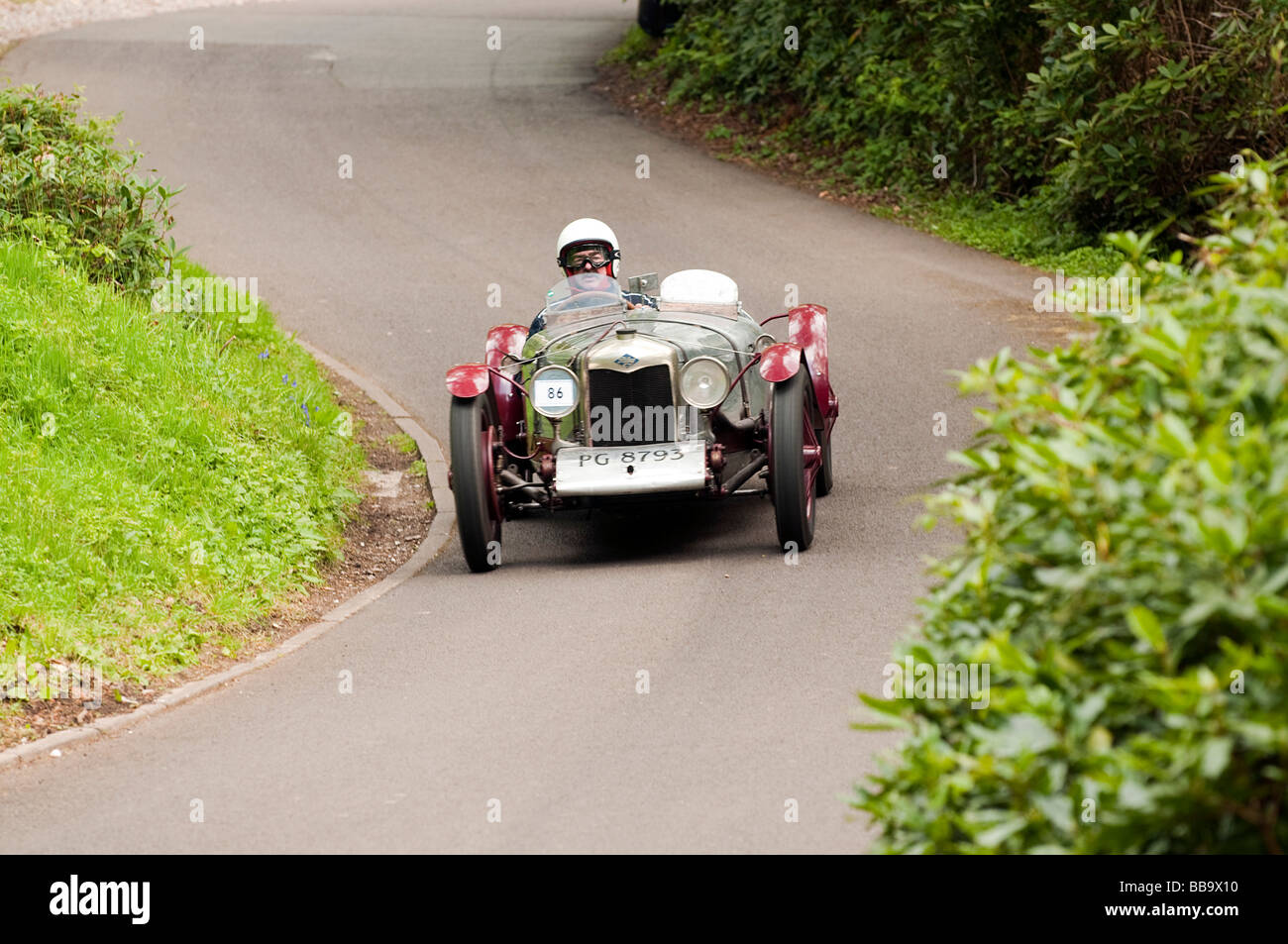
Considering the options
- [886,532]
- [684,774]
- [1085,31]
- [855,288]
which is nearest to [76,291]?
[886,532]

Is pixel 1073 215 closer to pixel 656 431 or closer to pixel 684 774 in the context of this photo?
pixel 656 431

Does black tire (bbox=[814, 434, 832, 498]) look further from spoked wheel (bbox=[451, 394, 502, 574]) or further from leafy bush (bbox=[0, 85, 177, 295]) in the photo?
leafy bush (bbox=[0, 85, 177, 295])

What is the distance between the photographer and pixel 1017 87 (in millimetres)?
18688

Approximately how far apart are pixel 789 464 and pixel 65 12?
2549 centimetres

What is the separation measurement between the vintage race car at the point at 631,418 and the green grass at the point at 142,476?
141 centimetres

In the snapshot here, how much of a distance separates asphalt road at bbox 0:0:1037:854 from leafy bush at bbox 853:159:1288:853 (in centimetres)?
225

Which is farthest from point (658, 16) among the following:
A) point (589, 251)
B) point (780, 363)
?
point (780, 363)

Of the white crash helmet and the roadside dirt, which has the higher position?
the white crash helmet

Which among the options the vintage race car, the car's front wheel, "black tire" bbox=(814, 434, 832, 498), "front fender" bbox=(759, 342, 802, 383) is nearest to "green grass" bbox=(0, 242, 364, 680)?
the vintage race car

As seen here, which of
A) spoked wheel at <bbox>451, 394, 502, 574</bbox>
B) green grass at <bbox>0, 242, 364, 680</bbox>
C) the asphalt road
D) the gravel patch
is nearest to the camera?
the asphalt road

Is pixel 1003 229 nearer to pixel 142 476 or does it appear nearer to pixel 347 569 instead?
pixel 347 569

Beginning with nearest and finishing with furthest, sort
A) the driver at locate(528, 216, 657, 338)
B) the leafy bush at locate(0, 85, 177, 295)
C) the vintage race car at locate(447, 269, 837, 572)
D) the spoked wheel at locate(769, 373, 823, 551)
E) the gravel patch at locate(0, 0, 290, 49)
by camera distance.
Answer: the spoked wheel at locate(769, 373, 823, 551), the vintage race car at locate(447, 269, 837, 572), the driver at locate(528, 216, 657, 338), the leafy bush at locate(0, 85, 177, 295), the gravel patch at locate(0, 0, 290, 49)

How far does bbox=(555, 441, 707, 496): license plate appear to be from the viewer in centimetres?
923
